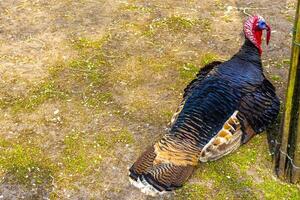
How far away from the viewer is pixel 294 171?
4.53 metres

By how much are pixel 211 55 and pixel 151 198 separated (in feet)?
8.97

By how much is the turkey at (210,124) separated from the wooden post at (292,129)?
432mm

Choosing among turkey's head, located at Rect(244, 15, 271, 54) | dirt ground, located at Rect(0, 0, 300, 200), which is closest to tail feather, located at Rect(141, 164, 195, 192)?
dirt ground, located at Rect(0, 0, 300, 200)

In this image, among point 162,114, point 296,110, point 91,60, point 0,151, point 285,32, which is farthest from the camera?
point 285,32

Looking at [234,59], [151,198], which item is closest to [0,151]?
[151,198]

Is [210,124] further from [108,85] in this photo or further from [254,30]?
[108,85]

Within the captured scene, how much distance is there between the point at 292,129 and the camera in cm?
445

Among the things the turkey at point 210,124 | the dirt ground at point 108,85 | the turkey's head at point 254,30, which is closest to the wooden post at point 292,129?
the dirt ground at point 108,85

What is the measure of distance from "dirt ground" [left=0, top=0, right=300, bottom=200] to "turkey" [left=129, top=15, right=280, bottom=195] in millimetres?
178

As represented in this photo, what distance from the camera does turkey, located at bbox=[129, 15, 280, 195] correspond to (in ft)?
14.9

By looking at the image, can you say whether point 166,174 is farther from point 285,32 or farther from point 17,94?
point 285,32

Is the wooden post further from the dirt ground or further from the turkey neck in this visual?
the turkey neck

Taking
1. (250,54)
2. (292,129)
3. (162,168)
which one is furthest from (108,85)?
(292,129)

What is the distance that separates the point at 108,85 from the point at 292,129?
2.44 metres
